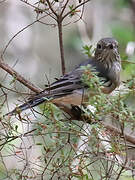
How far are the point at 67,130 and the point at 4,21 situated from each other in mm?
4367

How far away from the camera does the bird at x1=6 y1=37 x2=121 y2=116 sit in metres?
2.83

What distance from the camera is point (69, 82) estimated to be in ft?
10.5

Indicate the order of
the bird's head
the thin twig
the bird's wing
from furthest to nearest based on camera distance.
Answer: the bird's head → the bird's wing → the thin twig

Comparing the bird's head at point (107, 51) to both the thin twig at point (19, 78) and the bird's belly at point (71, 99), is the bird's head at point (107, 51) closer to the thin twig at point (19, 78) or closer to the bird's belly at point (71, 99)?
the bird's belly at point (71, 99)

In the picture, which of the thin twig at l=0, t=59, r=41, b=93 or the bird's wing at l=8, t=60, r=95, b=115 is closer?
the thin twig at l=0, t=59, r=41, b=93

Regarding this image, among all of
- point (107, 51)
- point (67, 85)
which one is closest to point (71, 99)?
point (67, 85)

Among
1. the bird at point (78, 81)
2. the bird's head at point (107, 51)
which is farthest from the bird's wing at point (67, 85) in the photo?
the bird's head at point (107, 51)

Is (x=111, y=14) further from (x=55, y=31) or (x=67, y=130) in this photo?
(x=67, y=130)

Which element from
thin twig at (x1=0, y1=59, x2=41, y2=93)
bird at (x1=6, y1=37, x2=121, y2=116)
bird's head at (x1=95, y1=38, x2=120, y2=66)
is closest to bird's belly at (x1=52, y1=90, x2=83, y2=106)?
bird at (x1=6, y1=37, x2=121, y2=116)

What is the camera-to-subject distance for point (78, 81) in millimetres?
3117

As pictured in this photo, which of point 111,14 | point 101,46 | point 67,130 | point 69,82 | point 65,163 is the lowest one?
point 65,163

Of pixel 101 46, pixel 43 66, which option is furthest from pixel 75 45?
pixel 101 46

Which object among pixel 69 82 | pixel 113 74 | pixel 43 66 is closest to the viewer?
pixel 69 82

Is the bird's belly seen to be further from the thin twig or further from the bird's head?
the bird's head
